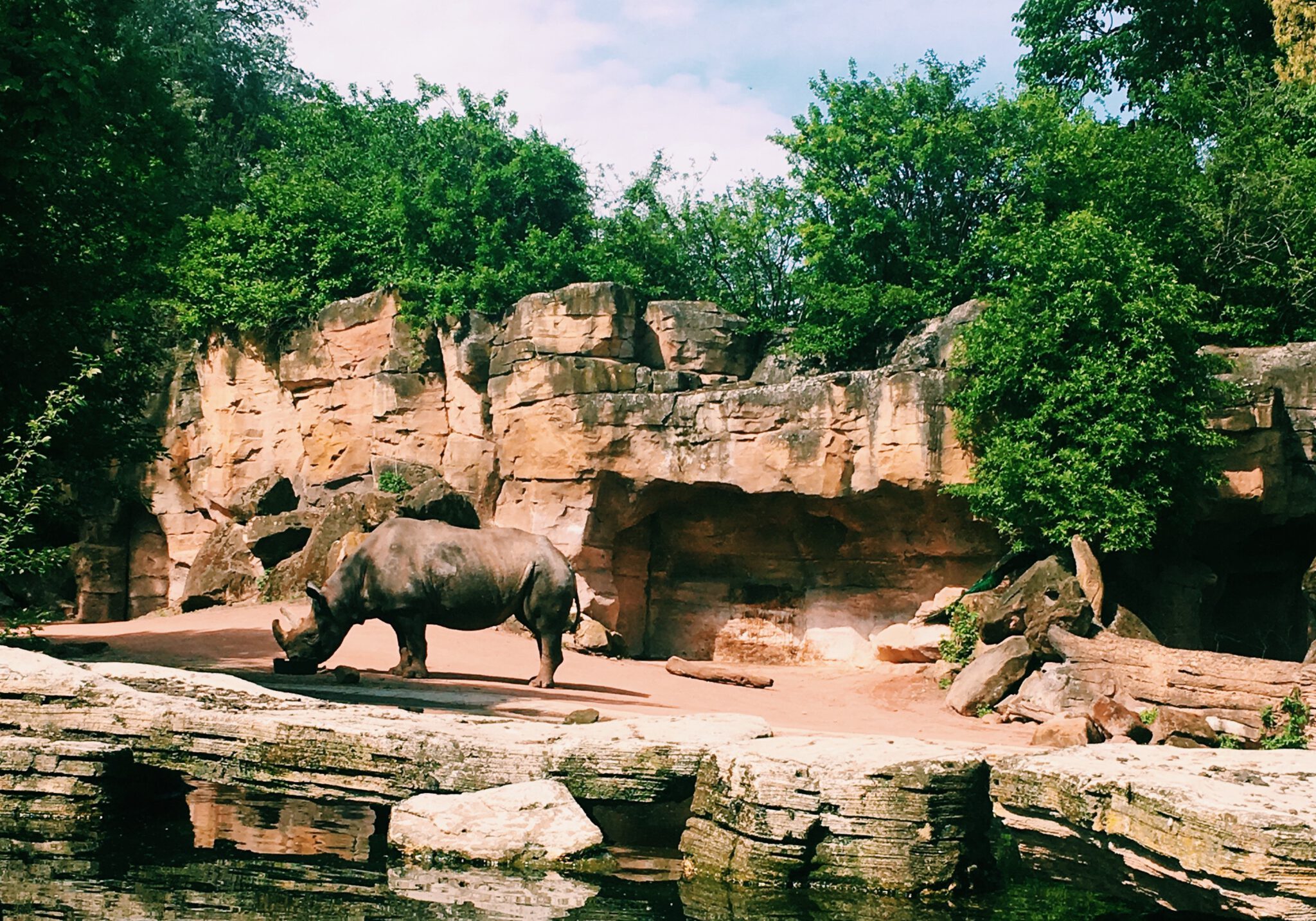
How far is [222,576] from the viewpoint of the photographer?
71.2 ft

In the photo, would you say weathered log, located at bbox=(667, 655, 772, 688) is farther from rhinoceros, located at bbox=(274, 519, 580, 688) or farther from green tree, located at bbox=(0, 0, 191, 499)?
green tree, located at bbox=(0, 0, 191, 499)

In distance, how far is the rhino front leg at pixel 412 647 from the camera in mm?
12258

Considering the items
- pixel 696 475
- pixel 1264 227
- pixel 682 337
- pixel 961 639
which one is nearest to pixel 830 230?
pixel 682 337

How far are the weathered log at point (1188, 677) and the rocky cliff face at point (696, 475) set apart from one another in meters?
4.14

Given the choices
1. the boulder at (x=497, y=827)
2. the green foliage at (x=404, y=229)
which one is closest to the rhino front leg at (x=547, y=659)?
the boulder at (x=497, y=827)

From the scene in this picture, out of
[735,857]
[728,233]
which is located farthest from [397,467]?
[735,857]

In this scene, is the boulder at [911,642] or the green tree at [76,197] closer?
the green tree at [76,197]

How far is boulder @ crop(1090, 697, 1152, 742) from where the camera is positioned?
40.4 feet

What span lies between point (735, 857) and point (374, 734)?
7.61ft

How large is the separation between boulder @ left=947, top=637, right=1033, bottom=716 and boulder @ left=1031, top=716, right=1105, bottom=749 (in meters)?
2.50

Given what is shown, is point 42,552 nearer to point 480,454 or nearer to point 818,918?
point 818,918

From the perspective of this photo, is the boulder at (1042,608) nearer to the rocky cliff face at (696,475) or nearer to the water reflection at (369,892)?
the rocky cliff face at (696,475)

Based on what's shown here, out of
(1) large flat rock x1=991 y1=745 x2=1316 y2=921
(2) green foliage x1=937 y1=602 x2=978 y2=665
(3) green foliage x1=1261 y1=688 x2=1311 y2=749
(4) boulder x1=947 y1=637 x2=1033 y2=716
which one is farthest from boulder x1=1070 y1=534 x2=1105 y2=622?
(1) large flat rock x1=991 y1=745 x2=1316 y2=921

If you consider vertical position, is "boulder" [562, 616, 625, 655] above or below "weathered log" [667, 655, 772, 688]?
above
